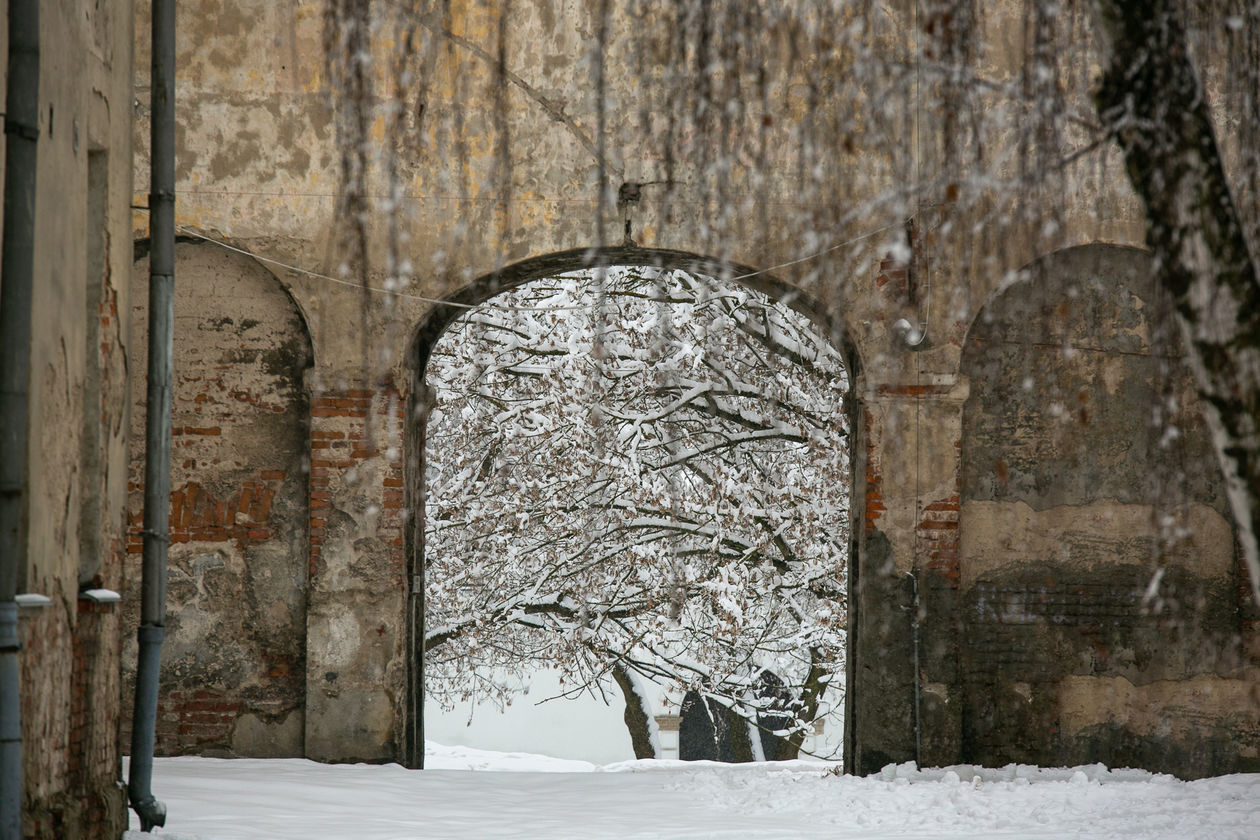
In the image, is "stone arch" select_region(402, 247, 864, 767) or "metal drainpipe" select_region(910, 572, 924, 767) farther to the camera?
"stone arch" select_region(402, 247, 864, 767)

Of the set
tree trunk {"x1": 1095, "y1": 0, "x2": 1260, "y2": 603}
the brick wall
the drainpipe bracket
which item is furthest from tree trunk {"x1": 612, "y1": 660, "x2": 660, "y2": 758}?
tree trunk {"x1": 1095, "y1": 0, "x2": 1260, "y2": 603}

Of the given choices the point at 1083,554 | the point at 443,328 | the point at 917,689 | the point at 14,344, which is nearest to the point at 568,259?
the point at 443,328

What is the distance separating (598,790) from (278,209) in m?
4.02

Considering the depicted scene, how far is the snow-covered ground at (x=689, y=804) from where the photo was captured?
6.05 m

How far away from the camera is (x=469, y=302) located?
8.54m

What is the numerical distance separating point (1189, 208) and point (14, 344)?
3.57 m

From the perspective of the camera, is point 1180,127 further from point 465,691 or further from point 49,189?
point 465,691

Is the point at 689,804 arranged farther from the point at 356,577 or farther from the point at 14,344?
the point at 14,344

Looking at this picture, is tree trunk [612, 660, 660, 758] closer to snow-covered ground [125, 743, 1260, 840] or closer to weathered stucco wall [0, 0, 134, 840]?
snow-covered ground [125, 743, 1260, 840]

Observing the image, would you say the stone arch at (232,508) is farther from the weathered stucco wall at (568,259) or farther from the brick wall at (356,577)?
the brick wall at (356,577)

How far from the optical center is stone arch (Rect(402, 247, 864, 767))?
838 centimetres

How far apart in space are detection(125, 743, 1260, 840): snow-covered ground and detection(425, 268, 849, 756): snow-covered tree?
573 centimetres

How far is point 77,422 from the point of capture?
5.25 m

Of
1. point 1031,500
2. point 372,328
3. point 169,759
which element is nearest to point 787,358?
point 1031,500
